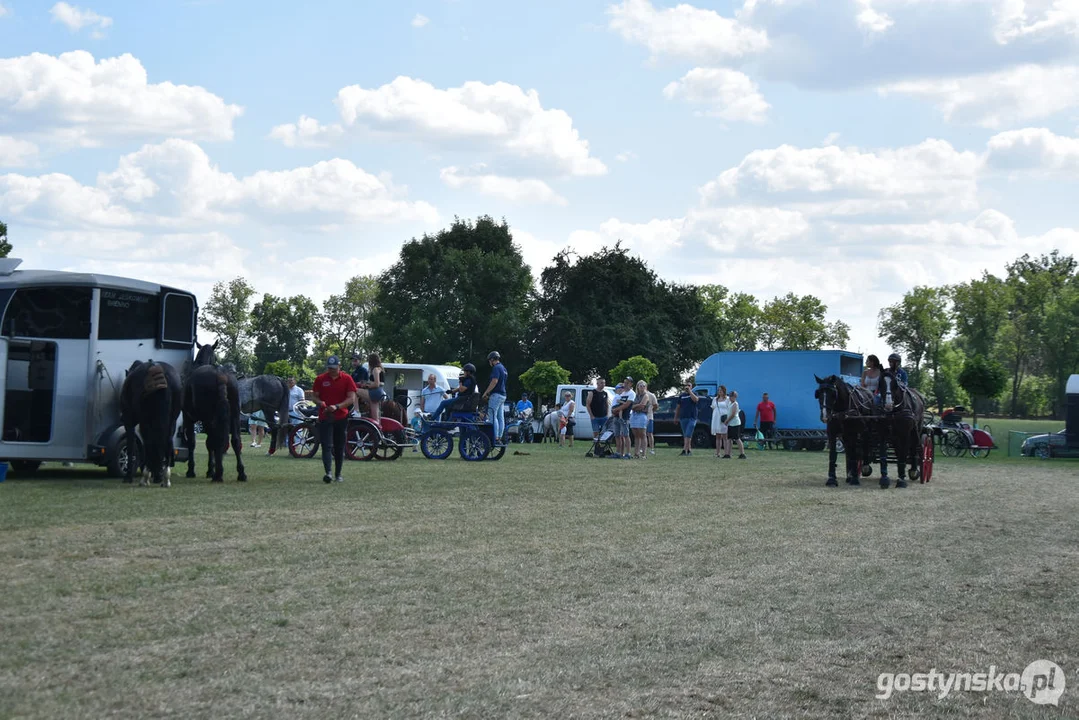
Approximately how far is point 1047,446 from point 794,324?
7009 cm

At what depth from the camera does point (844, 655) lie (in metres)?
6.38

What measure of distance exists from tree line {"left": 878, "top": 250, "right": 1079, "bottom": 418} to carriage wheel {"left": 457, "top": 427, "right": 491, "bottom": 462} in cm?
5211

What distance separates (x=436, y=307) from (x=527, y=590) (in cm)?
6762

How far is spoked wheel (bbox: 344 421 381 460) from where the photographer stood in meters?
22.9

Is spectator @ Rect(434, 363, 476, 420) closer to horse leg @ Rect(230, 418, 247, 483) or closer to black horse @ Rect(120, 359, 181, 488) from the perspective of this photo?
horse leg @ Rect(230, 418, 247, 483)

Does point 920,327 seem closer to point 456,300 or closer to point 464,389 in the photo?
point 456,300

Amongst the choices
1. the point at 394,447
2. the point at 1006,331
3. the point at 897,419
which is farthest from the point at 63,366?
the point at 1006,331

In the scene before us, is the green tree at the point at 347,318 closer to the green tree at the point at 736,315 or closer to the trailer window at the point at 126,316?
the green tree at the point at 736,315

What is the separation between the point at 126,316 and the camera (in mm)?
17062

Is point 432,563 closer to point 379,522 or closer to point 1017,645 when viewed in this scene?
point 379,522

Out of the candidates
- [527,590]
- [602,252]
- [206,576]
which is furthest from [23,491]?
[602,252]

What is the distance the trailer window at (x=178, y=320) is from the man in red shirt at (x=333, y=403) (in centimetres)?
239

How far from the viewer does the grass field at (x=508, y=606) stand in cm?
540

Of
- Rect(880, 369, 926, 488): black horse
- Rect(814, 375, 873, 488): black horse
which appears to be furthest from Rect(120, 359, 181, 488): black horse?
Rect(880, 369, 926, 488): black horse
